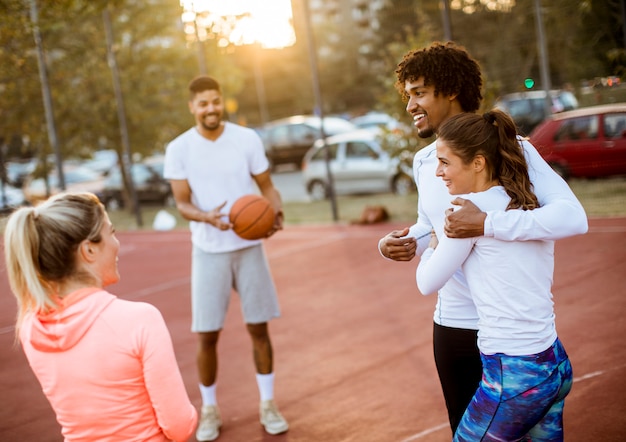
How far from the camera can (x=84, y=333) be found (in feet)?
7.47

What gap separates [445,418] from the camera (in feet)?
15.3

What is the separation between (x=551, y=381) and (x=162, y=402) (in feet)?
4.00

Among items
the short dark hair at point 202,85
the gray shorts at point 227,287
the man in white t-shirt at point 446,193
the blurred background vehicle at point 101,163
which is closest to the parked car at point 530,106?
the short dark hair at point 202,85

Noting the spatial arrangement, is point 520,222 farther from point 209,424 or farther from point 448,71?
point 209,424

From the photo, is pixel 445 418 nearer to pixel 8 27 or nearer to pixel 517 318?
pixel 517 318

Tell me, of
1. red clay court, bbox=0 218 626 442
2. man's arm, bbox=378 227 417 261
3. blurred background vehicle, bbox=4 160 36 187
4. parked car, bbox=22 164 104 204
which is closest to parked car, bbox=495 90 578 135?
red clay court, bbox=0 218 626 442

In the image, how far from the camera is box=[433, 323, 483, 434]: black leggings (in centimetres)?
283

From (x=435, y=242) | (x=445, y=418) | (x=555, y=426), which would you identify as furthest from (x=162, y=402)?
(x=445, y=418)

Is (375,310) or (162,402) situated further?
(375,310)

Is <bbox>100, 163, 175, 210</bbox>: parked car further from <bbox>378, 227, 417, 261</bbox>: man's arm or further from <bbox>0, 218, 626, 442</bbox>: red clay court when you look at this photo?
<bbox>378, 227, 417, 261</bbox>: man's arm

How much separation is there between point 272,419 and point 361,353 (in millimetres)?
1557

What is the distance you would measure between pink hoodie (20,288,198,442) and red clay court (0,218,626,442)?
2.45 m

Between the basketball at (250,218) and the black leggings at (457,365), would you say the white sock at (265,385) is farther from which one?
the black leggings at (457,365)

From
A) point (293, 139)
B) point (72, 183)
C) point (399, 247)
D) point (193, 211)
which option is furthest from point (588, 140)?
point (72, 183)
